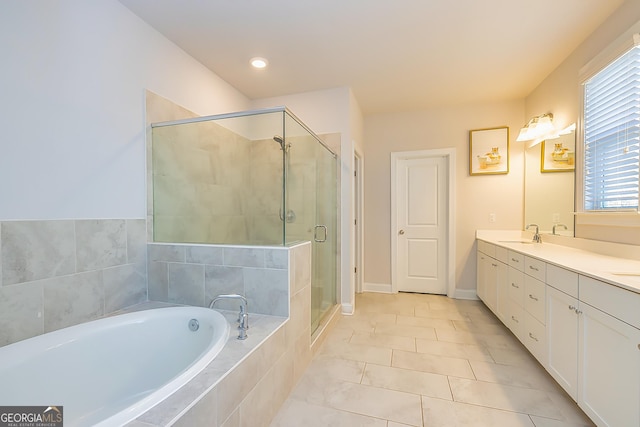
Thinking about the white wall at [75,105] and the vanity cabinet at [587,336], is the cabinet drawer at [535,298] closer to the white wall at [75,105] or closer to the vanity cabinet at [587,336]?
the vanity cabinet at [587,336]

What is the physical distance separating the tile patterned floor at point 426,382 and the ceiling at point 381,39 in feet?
8.45

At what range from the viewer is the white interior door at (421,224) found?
3.66 metres

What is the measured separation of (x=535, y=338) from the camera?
74.9 inches

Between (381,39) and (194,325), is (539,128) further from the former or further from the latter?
(194,325)

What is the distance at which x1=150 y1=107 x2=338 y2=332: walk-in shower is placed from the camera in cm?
204

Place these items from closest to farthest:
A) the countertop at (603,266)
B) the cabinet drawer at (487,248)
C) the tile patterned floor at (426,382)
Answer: the countertop at (603,266) < the tile patterned floor at (426,382) < the cabinet drawer at (487,248)

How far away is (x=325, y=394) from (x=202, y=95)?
2.72m

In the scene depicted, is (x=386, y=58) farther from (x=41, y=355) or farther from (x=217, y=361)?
(x=41, y=355)

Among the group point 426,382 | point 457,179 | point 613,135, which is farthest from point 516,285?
point 457,179

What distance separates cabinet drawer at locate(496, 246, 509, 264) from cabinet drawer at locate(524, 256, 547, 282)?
38 cm

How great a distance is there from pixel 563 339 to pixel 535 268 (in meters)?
0.51

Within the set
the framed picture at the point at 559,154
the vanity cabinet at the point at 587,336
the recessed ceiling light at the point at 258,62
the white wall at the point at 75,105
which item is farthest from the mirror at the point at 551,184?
the white wall at the point at 75,105

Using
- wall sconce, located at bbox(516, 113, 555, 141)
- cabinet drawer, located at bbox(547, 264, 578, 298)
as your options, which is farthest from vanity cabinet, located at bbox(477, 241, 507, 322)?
wall sconce, located at bbox(516, 113, 555, 141)

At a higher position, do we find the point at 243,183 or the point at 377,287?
the point at 243,183
